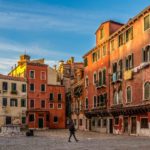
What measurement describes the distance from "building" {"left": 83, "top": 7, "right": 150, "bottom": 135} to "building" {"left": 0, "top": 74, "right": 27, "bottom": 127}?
13.2m

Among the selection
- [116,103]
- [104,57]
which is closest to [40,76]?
[104,57]

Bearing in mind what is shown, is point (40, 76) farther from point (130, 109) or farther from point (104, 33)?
point (130, 109)

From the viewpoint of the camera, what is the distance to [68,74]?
79.1 metres

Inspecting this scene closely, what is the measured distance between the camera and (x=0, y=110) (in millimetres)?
57219

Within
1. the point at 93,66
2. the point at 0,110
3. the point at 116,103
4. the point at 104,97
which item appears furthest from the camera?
the point at 0,110

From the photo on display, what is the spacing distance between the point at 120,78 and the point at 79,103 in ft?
62.9

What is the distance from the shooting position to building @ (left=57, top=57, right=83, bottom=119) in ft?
220

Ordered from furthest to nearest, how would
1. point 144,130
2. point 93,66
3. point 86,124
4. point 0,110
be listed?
point 0,110
point 86,124
point 93,66
point 144,130

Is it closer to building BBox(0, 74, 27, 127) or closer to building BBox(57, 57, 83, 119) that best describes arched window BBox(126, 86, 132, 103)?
building BBox(0, 74, 27, 127)

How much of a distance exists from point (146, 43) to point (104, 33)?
40.5 feet

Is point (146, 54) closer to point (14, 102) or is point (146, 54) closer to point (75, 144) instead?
point (75, 144)

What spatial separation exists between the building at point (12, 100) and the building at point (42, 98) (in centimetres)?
104

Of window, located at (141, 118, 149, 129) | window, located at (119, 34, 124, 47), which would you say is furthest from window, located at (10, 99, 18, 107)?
window, located at (141, 118, 149, 129)

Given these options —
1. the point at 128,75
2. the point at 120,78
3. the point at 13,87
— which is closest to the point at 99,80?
the point at 120,78
